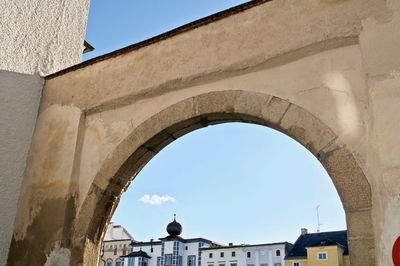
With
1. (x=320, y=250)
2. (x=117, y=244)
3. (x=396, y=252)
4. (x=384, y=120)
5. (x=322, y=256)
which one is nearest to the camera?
(x=396, y=252)

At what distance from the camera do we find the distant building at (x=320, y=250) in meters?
37.0

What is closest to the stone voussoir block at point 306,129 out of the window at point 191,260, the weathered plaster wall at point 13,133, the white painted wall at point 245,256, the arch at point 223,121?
the arch at point 223,121

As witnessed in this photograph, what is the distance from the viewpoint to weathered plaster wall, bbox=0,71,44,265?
4930mm

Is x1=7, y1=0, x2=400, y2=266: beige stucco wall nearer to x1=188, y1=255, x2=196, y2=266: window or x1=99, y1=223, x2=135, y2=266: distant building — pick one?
x1=188, y1=255, x2=196, y2=266: window

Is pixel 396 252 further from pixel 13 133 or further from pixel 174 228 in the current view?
pixel 174 228

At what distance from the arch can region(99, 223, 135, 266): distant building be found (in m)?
50.7

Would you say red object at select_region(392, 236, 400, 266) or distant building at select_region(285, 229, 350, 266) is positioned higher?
distant building at select_region(285, 229, 350, 266)

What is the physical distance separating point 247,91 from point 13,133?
275 cm

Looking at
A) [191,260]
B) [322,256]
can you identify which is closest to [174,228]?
[322,256]

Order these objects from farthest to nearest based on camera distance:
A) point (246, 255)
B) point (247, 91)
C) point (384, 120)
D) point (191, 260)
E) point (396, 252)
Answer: point (191, 260)
point (246, 255)
point (247, 91)
point (384, 120)
point (396, 252)

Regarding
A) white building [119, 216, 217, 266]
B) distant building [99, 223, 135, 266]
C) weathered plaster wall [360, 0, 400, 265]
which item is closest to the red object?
weathered plaster wall [360, 0, 400, 265]

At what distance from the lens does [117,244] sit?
181ft

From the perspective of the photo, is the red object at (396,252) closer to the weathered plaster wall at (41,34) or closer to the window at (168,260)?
the weathered plaster wall at (41,34)

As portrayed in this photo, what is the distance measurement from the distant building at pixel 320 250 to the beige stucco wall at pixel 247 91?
3502cm
